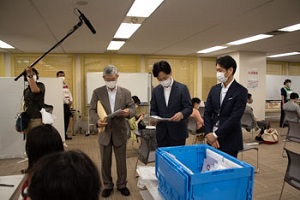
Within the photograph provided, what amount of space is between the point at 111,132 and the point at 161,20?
6.39 feet

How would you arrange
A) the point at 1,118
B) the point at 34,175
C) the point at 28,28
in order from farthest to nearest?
the point at 1,118 < the point at 28,28 < the point at 34,175

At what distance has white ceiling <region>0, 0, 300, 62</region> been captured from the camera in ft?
9.59

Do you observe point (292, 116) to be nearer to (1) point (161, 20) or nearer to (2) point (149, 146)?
(1) point (161, 20)

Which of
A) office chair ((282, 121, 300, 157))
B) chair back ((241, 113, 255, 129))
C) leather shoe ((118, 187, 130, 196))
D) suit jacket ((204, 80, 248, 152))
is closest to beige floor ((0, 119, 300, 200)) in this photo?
leather shoe ((118, 187, 130, 196))

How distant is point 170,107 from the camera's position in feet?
7.93

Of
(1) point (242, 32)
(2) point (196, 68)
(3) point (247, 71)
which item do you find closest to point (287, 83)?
(3) point (247, 71)

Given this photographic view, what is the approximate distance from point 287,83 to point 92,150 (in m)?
6.52

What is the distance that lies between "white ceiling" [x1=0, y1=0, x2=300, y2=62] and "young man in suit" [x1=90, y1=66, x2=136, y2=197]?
1.02 m

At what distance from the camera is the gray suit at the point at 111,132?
8.93 feet

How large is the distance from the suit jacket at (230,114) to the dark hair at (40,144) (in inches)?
52.6

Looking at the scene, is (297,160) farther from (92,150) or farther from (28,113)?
(92,150)

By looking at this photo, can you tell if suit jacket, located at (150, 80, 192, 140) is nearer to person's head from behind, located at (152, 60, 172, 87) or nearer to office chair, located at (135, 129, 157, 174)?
person's head from behind, located at (152, 60, 172, 87)

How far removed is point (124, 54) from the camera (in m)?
7.51

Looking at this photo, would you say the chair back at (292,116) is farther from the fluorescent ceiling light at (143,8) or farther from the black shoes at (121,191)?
the black shoes at (121,191)
